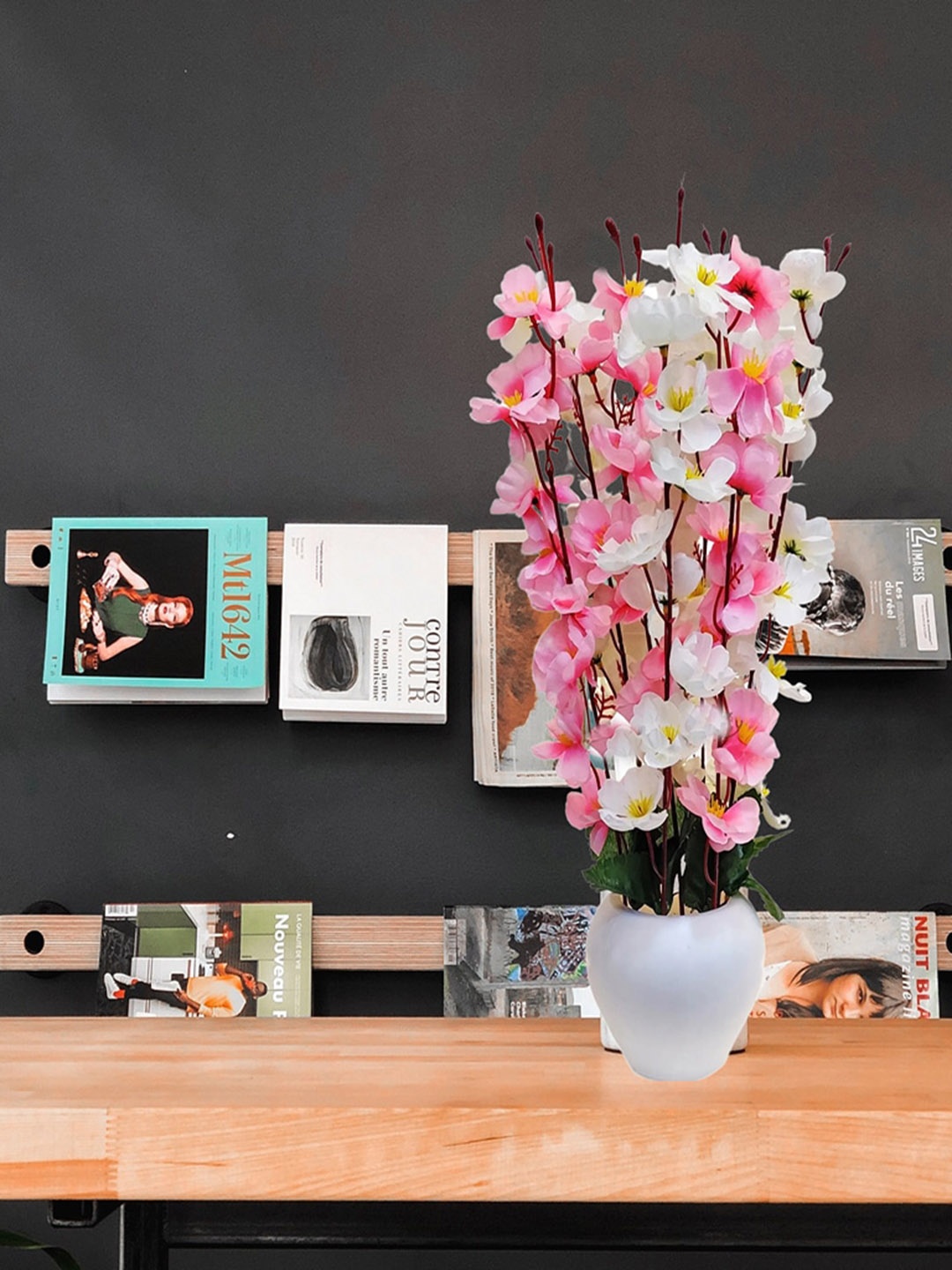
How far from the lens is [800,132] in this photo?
5.28 feet

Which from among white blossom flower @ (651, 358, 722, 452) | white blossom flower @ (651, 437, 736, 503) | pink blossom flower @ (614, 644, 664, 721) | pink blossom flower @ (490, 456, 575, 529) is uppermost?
white blossom flower @ (651, 358, 722, 452)

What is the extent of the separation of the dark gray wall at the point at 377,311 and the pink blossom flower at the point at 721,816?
74cm

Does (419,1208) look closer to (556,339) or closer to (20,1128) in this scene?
(20,1128)

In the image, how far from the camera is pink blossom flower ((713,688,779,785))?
74 centimetres

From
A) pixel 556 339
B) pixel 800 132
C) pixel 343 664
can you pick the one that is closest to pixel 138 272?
pixel 343 664

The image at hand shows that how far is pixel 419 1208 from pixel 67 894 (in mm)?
727

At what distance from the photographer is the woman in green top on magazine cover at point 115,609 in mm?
1454

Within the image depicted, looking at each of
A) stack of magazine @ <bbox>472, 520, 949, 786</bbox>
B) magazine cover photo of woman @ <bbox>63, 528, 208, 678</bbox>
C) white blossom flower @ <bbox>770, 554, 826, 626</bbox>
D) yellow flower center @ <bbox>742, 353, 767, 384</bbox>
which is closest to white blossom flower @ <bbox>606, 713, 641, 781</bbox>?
white blossom flower @ <bbox>770, 554, 826, 626</bbox>

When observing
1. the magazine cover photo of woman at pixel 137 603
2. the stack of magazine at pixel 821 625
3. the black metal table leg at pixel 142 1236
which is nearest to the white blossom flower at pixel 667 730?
the black metal table leg at pixel 142 1236

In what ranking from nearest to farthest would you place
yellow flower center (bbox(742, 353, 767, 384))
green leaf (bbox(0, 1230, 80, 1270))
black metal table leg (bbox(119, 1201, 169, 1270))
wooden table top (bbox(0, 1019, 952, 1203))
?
1. wooden table top (bbox(0, 1019, 952, 1203))
2. yellow flower center (bbox(742, 353, 767, 384))
3. black metal table leg (bbox(119, 1201, 169, 1270))
4. green leaf (bbox(0, 1230, 80, 1270))

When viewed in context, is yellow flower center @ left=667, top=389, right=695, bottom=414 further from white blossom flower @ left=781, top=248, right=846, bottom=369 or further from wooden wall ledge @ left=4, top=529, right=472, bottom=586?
wooden wall ledge @ left=4, top=529, right=472, bottom=586

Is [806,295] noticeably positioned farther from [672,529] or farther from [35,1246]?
[35,1246]

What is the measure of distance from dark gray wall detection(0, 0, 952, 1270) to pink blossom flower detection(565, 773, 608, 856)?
2.20 feet

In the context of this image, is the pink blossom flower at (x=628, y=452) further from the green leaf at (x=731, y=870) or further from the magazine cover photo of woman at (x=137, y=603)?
the magazine cover photo of woman at (x=137, y=603)
